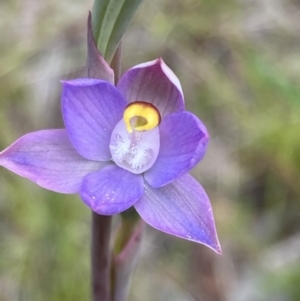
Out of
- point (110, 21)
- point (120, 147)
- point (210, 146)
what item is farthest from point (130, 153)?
point (210, 146)

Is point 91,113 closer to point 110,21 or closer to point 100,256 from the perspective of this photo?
point 110,21

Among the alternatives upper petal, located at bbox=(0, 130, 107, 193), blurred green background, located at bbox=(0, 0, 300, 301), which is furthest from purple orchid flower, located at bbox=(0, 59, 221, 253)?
blurred green background, located at bbox=(0, 0, 300, 301)

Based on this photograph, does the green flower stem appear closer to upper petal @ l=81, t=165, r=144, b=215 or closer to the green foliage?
upper petal @ l=81, t=165, r=144, b=215

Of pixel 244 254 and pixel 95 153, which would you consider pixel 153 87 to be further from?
pixel 244 254

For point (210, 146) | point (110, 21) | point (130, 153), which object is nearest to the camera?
point (110, 21)

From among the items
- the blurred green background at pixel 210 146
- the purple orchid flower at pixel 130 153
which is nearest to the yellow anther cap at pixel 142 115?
the purple orchid flower at pixel 130 153

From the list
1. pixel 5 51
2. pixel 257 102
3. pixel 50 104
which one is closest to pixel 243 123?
pixel 257 102
